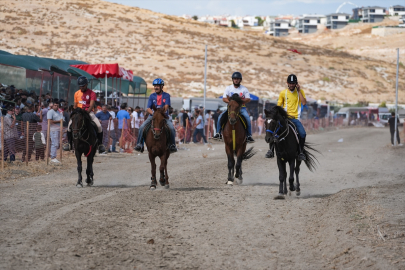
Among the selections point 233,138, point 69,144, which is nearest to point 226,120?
point 233,138

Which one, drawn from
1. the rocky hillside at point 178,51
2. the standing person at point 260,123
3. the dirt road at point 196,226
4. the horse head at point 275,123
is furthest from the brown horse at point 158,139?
the rocky hillside at point 178,51

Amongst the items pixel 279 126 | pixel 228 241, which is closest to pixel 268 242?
pixel 228 241

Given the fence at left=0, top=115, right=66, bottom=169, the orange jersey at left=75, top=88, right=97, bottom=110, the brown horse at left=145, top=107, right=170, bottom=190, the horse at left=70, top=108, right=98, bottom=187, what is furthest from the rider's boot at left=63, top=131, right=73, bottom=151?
the fence at left=0, top=115, right=66, bottom=169

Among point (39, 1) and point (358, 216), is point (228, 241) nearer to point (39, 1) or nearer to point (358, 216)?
point (358, 216)

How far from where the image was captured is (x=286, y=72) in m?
88.0

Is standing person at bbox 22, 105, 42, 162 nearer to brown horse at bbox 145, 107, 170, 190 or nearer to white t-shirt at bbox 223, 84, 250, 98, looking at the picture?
brown horse at bbox 145, 107, 170, 190

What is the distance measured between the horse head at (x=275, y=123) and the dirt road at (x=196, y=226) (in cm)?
121

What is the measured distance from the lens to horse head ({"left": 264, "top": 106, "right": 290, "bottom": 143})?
37.7 ft

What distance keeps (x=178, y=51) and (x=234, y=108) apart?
76.6 meters

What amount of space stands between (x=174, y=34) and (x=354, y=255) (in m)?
94.0

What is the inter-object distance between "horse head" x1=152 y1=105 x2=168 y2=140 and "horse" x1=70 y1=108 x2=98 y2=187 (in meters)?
1.72

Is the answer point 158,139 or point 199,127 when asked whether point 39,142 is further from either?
point 199,127

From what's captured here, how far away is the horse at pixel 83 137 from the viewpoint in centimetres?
1304

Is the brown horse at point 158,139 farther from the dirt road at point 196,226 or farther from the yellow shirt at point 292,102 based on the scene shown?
the yellow shirt at point 292,102
